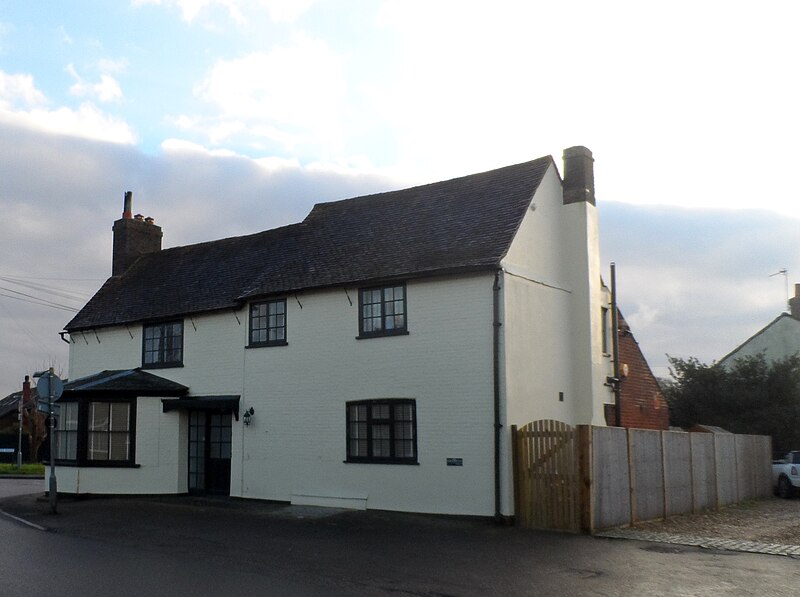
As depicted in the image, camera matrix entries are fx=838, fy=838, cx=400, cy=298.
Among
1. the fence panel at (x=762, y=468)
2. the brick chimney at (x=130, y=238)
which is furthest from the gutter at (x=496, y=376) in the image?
the brick chimney at (x=130, y=238)

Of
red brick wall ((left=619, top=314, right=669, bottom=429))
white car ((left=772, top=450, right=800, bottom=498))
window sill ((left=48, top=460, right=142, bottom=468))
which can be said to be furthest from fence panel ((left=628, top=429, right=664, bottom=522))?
window sill ((left=48, top=460, right=142, bottom=468))

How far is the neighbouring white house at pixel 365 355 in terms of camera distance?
17.7 meters

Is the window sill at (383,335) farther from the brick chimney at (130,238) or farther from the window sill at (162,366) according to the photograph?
the brick chimney at (130,238)

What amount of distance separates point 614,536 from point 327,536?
5008 mm

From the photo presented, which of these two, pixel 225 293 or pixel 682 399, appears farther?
pixel 682 399

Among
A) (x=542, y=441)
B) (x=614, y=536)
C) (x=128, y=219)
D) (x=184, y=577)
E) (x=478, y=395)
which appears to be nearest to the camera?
(x=184, y=577)

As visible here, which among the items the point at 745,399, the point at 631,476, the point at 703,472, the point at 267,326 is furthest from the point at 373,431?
the point at 745,399

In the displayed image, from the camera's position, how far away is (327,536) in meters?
14.8

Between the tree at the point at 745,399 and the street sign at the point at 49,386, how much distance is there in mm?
25529

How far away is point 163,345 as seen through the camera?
24.0 m

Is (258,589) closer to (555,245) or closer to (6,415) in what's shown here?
(555,245)

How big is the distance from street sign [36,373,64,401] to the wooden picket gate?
1010 centimetres

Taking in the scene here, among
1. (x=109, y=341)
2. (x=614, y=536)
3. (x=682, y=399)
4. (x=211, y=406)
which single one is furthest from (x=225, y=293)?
(x=682, y=399)

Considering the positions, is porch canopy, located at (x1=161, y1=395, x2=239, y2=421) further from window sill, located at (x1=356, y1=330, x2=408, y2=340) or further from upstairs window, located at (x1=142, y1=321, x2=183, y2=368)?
window sill, located at (x1=356, y1=330, x2=408, y2=340)
